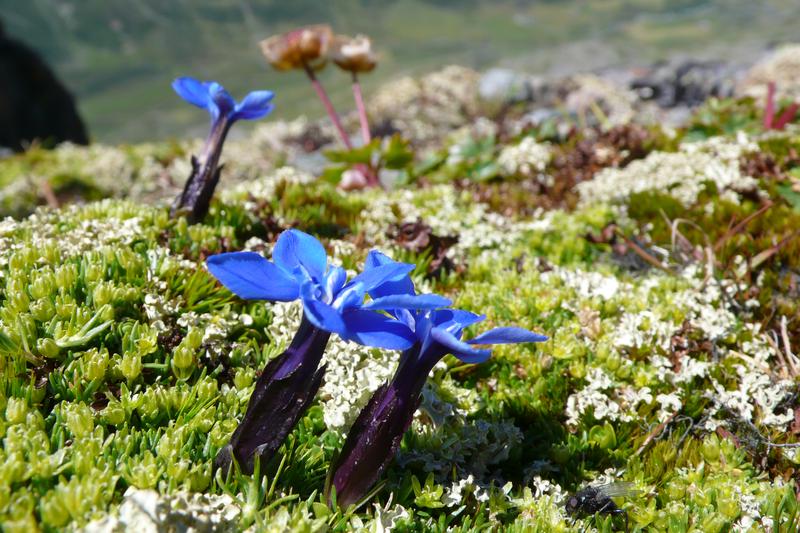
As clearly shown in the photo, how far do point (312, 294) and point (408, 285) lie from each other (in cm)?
40

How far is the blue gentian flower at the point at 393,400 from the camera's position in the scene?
200cm

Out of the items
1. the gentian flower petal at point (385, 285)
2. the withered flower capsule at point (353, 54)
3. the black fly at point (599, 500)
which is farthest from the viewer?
the withered flower capsule at point (353, 54)

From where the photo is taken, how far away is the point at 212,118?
13.4ft

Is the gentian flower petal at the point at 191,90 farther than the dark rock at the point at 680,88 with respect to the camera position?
No

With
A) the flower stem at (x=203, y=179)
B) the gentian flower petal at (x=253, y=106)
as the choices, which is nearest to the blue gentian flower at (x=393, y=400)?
the gentian flower petal at (x=253, y=106)

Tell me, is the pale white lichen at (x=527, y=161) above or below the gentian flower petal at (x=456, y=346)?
below

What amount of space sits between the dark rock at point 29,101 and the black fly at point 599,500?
21625 millimetres

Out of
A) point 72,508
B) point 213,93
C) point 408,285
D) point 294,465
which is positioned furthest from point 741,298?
point 72,508

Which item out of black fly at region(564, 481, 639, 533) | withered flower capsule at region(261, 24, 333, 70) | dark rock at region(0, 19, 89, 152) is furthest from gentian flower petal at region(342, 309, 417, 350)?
dark rock at region(0, 19, 89, 152)

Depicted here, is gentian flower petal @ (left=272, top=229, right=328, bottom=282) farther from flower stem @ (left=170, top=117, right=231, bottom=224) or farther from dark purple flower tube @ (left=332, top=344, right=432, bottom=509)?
flower stem @ (left=170, top=117, right=231, bottom=224)

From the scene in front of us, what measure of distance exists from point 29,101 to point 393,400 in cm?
2383

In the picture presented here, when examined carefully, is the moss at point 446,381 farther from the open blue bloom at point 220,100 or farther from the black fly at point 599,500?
the open blue bloom at point 220,100

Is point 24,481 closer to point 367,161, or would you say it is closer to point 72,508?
point 72,508

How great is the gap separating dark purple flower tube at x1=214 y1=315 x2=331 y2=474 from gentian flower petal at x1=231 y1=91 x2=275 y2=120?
2.28 m
